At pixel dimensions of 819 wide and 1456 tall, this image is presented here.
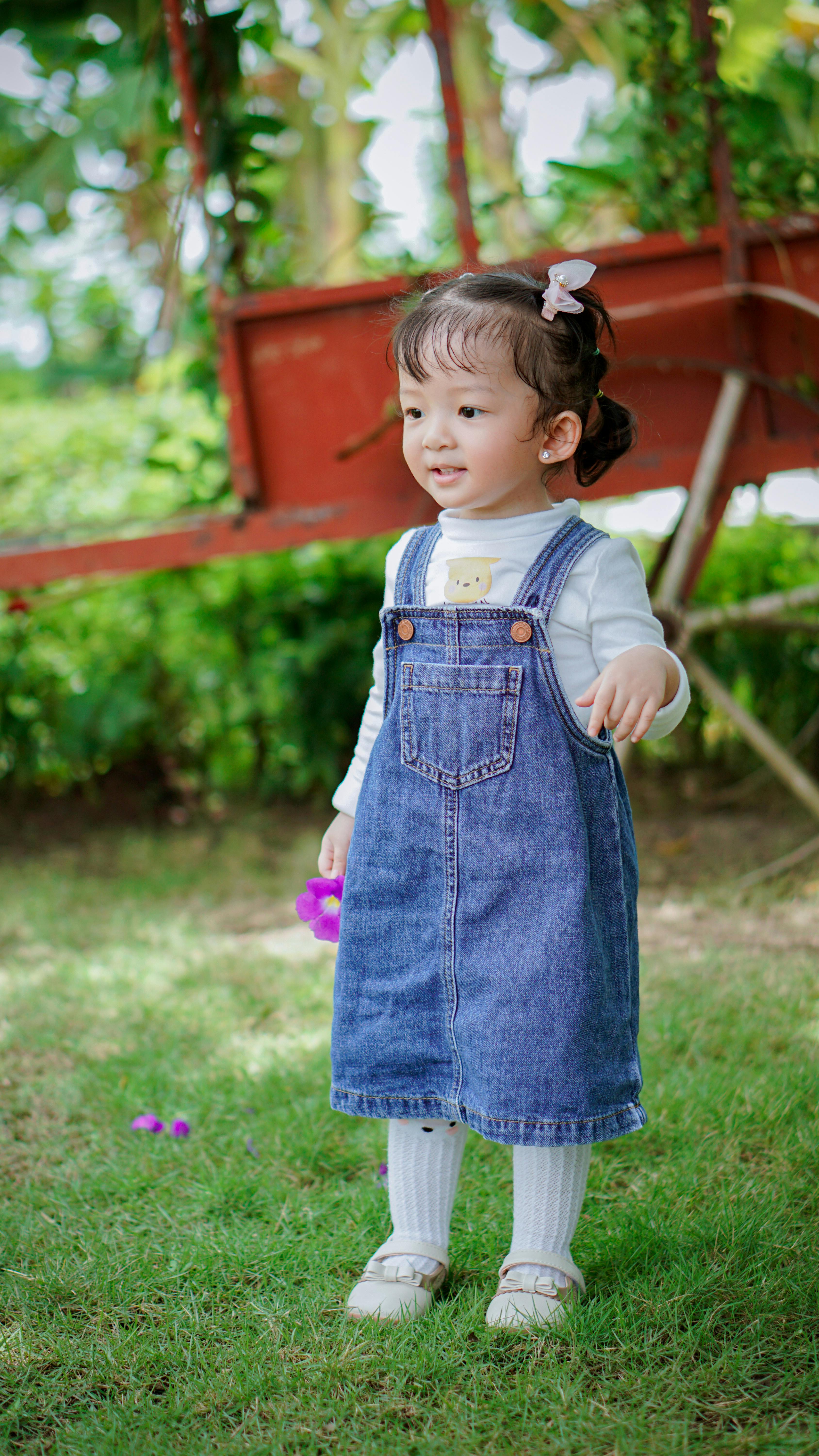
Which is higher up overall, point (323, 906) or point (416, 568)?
point (416, 568)

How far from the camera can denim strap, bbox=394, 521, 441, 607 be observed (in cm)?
148

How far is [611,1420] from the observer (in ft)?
A: 3.98

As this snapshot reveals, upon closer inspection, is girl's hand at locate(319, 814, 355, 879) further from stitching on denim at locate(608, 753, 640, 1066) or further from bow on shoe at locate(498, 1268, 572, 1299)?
bow on shoe at locate(498, 1268, 572, 1299)

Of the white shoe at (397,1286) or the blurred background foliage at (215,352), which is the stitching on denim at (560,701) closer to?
the white shoe at (397,1286)

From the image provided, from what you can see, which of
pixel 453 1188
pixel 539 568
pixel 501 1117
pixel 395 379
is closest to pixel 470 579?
pixel 539 568

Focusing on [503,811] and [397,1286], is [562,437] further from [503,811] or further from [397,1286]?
[397,1286]

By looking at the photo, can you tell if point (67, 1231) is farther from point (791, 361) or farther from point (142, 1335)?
point (791, 361)

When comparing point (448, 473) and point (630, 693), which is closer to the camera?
point (630, 693)

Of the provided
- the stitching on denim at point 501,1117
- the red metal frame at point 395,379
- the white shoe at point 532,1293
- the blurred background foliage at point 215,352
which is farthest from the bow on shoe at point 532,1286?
the blurred background foliage at point 215,352

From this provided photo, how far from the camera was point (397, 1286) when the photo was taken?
56.9 inches

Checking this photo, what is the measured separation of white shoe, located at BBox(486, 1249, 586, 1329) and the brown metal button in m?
0.78

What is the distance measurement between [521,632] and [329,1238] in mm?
934

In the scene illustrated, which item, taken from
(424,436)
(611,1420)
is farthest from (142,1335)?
(424,436)

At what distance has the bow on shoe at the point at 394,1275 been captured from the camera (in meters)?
1.46
